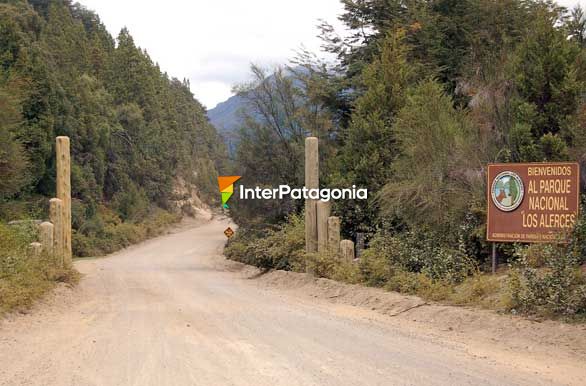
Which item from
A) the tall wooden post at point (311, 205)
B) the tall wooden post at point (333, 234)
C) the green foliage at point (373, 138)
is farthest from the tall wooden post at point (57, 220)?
the green foliage at point (373, 138)

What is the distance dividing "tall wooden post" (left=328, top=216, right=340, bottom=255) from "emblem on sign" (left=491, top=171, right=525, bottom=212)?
662 centimetres

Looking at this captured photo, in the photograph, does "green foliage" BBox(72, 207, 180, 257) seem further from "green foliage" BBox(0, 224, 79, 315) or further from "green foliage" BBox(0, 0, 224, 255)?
"green foliage" BBox(0, 224, 79, 315)

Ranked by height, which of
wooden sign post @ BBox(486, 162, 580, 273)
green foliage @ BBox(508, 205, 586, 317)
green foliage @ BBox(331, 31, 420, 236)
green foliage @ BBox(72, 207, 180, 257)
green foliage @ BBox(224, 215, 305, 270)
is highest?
green foliage @ BBox(331, 31, 420, 236)

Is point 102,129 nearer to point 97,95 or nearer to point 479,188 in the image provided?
point 97,95

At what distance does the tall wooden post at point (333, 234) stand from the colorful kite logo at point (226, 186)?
1128cm

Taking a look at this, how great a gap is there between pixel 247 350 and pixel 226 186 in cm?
2258

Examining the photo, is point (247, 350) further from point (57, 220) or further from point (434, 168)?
point (57, 220)

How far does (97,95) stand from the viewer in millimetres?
59906

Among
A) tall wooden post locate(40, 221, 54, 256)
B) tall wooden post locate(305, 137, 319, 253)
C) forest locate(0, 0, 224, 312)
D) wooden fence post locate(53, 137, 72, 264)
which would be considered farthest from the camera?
forest locate(0, 0, 224, 312)

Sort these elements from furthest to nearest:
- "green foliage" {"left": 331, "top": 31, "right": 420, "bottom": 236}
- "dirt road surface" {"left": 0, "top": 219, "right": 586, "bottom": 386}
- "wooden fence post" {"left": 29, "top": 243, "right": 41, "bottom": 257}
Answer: "green foliage" {"left": 331, "top": 31, "right": 420, "bottom": 236} → "wooden fence post" {"left": 29, "top": 243, "right": 41, "bottom": 257} → "dirt road surface" {"left": 0, "top": 219, "right": 586, "bottom": 386}

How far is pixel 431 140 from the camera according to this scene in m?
16.8

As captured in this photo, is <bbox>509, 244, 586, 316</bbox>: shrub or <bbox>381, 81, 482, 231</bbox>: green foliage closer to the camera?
<bbox>509, 244, 586, 316</bbox>: shrub

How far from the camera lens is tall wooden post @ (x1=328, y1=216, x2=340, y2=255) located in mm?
18844

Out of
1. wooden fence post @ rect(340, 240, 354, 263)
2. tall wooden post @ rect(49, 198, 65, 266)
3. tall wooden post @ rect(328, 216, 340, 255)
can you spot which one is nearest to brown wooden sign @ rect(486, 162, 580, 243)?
wooden fence post @ rect(340, 240, 354, 263)
